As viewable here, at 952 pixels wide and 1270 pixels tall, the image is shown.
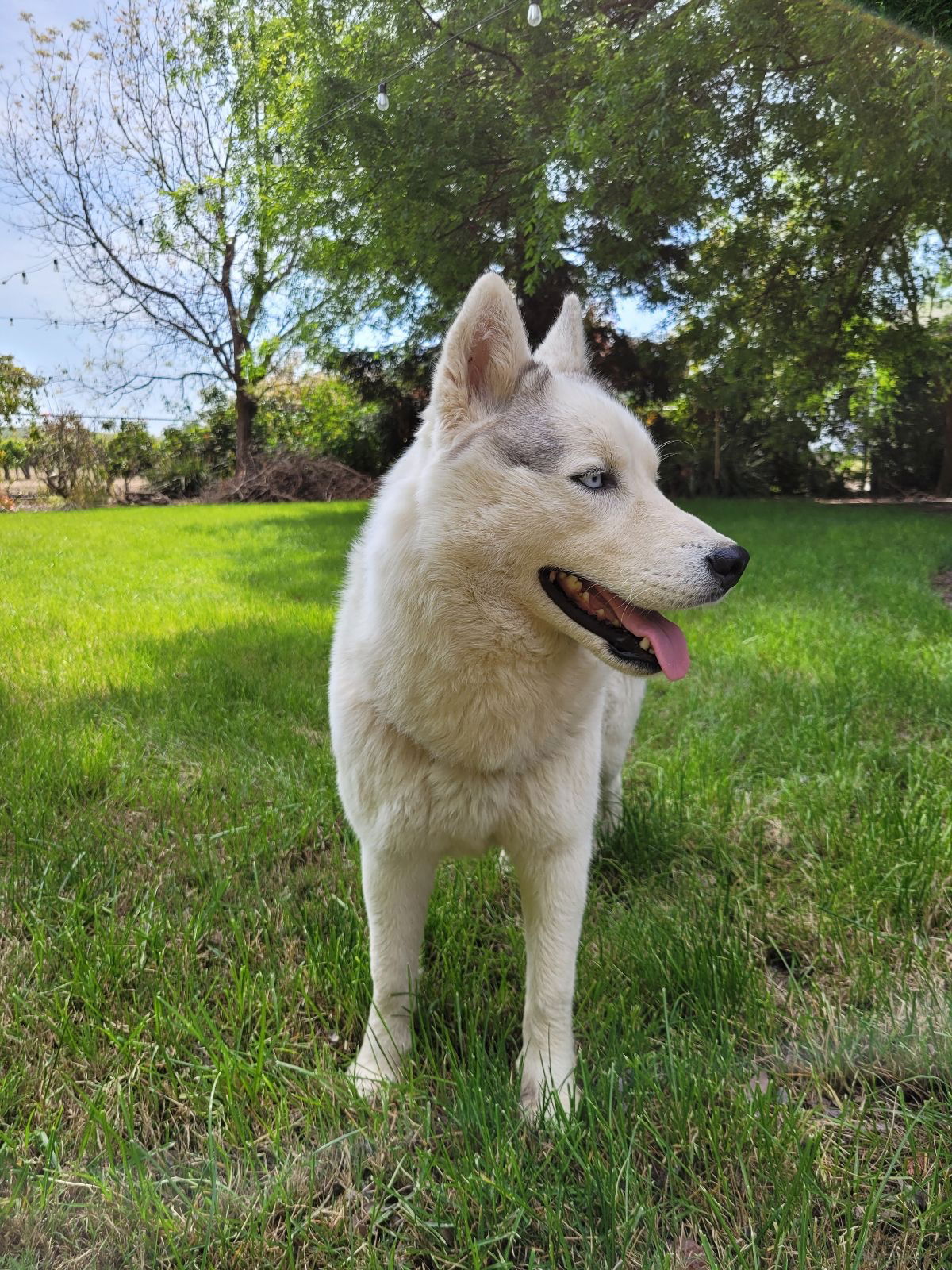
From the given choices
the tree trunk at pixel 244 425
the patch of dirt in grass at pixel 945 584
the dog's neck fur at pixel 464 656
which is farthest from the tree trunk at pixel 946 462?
the dog's neck fur at pixel 464 656

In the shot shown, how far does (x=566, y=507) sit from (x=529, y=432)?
19 cm

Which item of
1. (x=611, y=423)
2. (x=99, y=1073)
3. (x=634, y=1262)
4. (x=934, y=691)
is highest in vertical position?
(x=611, y=423)

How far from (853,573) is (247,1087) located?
7923 millimetres

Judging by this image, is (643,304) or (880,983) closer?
(880,983)

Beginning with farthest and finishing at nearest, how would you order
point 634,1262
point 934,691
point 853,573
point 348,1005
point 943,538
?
point 943,538, point 853,573, point 934,691, point 348,1005, point 634,1262

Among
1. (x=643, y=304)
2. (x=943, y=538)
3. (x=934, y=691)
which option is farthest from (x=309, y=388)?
(x=934, y=691)

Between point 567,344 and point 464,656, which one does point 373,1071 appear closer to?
point 464,656

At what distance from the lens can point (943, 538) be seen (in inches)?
430

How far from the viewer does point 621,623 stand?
1.61 meters

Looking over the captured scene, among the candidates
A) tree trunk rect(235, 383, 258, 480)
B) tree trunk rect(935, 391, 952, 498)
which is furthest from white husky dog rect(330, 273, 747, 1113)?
tree trunk rect(235, 383, 258, 480)

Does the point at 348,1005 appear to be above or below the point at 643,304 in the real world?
below

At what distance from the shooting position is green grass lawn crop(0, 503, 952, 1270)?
1334mm

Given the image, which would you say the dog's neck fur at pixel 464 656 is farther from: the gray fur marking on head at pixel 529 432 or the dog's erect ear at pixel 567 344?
the dog's erect ear at pixel 567 344

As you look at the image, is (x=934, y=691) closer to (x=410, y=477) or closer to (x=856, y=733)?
(x=856, y=733)
